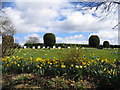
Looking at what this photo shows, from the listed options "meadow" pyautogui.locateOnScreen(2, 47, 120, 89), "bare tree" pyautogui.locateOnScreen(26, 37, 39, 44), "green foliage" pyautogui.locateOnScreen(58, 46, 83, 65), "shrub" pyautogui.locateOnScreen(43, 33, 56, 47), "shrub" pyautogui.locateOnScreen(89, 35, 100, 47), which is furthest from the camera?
"bare tree" pyautogui.locateOnScreen(26, 37, 39, 44)

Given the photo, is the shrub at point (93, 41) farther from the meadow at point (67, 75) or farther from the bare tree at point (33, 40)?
the meadow at point (67, 75)

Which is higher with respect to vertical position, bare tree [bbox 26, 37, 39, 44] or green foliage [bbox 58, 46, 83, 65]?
bare tree [bbox 26, 37, 39, 44]

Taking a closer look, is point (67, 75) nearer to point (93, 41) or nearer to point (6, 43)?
point (6, 43)

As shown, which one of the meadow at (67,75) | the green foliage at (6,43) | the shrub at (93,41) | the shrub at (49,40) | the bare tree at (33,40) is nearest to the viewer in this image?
the meadow at (67,75)

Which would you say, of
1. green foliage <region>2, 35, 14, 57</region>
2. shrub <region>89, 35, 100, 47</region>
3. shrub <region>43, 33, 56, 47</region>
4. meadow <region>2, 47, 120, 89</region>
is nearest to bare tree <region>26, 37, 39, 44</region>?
shrub <region>43, 33, 56, 47</region>

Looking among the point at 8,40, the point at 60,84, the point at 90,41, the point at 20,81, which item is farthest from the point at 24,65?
the point at 90,41

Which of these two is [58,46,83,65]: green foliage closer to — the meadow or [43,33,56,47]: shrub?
the meadow

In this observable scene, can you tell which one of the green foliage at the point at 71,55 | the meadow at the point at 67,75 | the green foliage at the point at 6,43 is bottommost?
the meadow at the point at 67,75

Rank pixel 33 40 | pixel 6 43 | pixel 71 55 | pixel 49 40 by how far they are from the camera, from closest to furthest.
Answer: pixel 71 55
pixel 6 43
pixel 49 40
pixel 33 40

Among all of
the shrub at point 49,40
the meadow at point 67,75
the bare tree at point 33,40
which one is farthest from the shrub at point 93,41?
the meadow at point 67,75

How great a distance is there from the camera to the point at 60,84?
340 cm

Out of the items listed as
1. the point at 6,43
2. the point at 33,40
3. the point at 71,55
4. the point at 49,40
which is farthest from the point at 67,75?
the point at 33,40

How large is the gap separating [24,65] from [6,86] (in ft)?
3.11

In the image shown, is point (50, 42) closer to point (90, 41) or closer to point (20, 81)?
point (90, 41)
